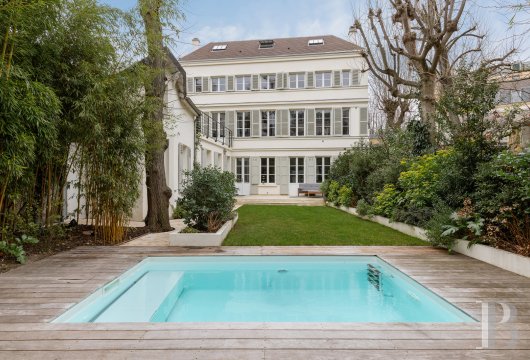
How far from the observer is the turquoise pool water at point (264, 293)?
3.41m

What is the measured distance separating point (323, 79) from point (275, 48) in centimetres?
434

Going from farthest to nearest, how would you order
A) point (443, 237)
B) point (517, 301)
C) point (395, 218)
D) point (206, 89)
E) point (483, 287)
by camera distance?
point (206, 89) < point (395, 218) < point (443, 237) < point (483, 287) < point (517, 301)

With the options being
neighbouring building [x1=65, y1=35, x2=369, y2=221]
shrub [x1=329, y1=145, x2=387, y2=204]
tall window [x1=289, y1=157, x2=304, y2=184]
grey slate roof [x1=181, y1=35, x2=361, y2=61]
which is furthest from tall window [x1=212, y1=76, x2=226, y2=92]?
shrub [x1=329, y1=145, x2=387, y2=204]

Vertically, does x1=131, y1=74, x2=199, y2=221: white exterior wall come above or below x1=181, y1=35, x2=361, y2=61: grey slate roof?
below

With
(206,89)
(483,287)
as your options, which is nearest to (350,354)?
(483,287)

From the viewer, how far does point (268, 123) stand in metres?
23.0

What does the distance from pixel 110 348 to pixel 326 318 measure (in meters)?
1.97

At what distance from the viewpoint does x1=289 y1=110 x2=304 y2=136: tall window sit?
74.3 feet

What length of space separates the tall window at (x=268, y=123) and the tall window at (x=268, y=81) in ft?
5.45

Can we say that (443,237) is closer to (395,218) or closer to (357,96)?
(395,218)

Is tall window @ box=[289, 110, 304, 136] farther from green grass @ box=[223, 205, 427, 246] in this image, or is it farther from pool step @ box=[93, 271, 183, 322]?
pool step @ box=[93, 271, 183, 322]

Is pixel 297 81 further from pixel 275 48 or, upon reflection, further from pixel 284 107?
pixel 275 48

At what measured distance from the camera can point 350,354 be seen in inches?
89.6

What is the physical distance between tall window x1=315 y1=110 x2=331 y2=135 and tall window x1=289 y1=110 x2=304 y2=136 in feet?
3.08
